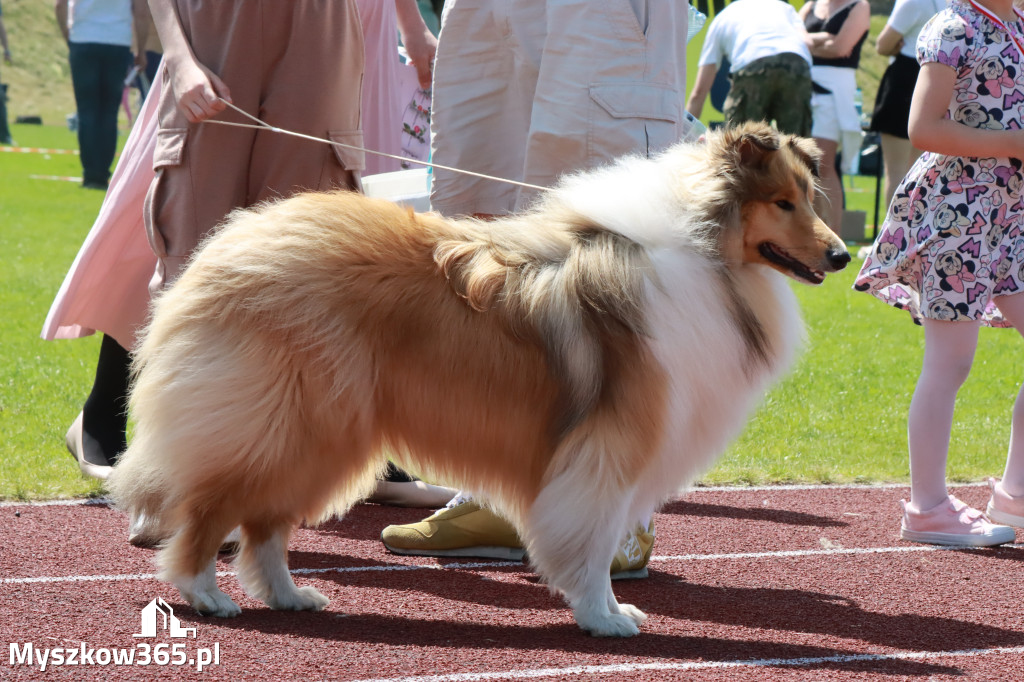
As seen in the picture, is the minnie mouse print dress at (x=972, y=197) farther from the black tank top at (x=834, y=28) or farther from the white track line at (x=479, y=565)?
the black tank top at (x=834, y=28)

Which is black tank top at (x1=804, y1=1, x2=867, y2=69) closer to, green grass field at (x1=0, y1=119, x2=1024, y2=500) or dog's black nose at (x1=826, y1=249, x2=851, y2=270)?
green grass field at (x1=0, y1=119, x2=1024, y2=500)

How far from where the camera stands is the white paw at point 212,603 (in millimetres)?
3670

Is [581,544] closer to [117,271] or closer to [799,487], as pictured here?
[117,271]

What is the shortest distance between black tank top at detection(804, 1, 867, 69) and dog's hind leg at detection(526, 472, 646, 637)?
33.4ft

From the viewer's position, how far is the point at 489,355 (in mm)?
3576

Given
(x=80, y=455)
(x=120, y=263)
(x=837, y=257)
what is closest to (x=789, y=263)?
(x=837, y=257)

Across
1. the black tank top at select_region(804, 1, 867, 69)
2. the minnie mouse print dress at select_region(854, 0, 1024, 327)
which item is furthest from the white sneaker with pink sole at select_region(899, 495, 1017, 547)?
the black tank top at select_region(804, 1, 867, 69)

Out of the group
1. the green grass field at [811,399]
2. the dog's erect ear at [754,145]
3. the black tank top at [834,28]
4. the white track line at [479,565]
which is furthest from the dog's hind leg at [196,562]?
the black tank top at [834,28]

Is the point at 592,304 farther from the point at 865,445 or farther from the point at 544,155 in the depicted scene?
the point at 865,445

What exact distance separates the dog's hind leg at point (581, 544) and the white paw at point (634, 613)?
0.05m

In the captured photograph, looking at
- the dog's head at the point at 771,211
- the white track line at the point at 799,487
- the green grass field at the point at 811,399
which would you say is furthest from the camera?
the green grass field at the point at 811,399

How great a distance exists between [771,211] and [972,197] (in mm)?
Result: 1467

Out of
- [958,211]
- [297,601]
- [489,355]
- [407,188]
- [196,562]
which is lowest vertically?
[297,601]

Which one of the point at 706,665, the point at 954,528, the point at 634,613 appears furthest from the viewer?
the point at 954,528
